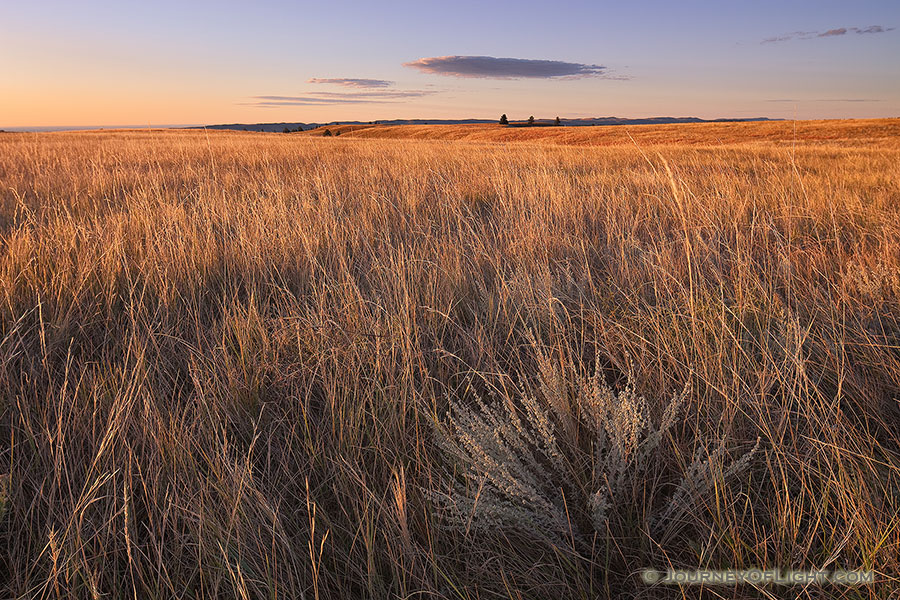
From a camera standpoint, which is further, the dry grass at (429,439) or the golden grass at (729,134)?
the golden grass at (729,134)

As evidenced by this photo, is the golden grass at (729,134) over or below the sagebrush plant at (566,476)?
over

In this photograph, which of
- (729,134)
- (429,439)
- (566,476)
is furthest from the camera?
(729,134)

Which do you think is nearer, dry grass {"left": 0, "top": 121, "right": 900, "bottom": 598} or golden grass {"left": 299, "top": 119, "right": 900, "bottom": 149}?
dry grass {"left": 0, "top": 121, "right": 900, "bottom": 598}

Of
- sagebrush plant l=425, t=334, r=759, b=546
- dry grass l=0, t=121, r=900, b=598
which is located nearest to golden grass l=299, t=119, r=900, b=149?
dry grass l=0, t=121, r=900, b=598

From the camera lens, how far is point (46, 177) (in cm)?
595

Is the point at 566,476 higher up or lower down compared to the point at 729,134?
lower down

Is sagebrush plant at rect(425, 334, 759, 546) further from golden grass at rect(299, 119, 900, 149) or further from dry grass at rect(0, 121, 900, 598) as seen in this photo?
golden grass at rect(299, 119, 900, 149)

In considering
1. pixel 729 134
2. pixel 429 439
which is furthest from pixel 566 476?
pixel 729 134

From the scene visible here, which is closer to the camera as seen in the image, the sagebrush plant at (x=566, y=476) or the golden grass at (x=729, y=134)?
the sagebrush plant at (x=566, y=476)

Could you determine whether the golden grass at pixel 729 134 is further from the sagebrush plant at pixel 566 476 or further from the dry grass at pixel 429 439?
the sagebrush plant at pixel 566 476

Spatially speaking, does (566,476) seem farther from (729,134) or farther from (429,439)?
(729,134)

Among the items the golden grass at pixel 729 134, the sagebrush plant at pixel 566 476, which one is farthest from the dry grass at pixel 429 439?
the golden grass at pixel 729 134

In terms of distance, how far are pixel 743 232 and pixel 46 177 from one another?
7.77 m

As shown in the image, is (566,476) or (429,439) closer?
(566,476)
